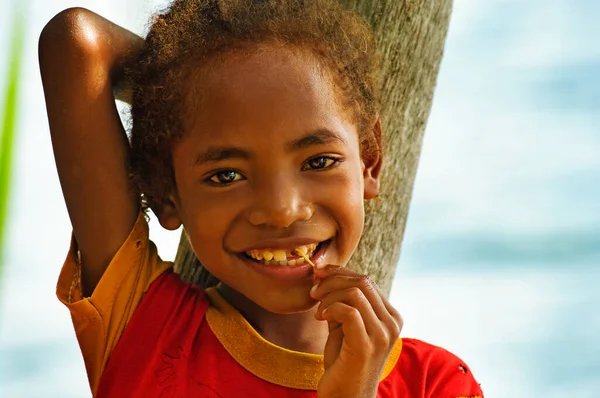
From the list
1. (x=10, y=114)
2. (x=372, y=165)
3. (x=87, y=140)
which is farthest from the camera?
(x=372, y=165)

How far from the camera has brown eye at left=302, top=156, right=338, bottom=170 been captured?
5.92 feet

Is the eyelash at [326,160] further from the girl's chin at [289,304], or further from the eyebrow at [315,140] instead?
the girl's chin at [289,304]

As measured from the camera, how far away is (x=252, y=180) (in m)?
1.76

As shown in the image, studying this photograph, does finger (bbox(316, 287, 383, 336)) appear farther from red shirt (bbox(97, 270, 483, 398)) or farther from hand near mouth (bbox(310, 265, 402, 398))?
red shirt (bbox(97, 270, 483, 398))

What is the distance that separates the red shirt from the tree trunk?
311mm

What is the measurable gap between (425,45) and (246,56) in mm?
709

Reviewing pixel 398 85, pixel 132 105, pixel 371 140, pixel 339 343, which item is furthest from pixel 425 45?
pixel 339 343

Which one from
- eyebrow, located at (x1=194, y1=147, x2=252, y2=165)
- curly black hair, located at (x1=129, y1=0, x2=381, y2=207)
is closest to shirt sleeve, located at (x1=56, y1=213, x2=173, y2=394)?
curly black hair, located at (x1=129, y1=0, x2=381, y2=207)

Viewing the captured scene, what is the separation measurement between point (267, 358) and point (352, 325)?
31cm

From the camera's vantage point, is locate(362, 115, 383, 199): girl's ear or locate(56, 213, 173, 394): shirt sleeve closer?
locate(56, 213, 173, 394): shirt sleeve

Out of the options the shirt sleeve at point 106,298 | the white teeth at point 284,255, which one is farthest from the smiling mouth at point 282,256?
the shirt sleeve at point 106,298

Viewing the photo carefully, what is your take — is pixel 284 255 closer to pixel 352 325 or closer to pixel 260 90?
pixel 352 325

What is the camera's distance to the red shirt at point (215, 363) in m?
1.85

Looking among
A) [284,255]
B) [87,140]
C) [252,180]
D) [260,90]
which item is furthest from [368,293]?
[87,140]
